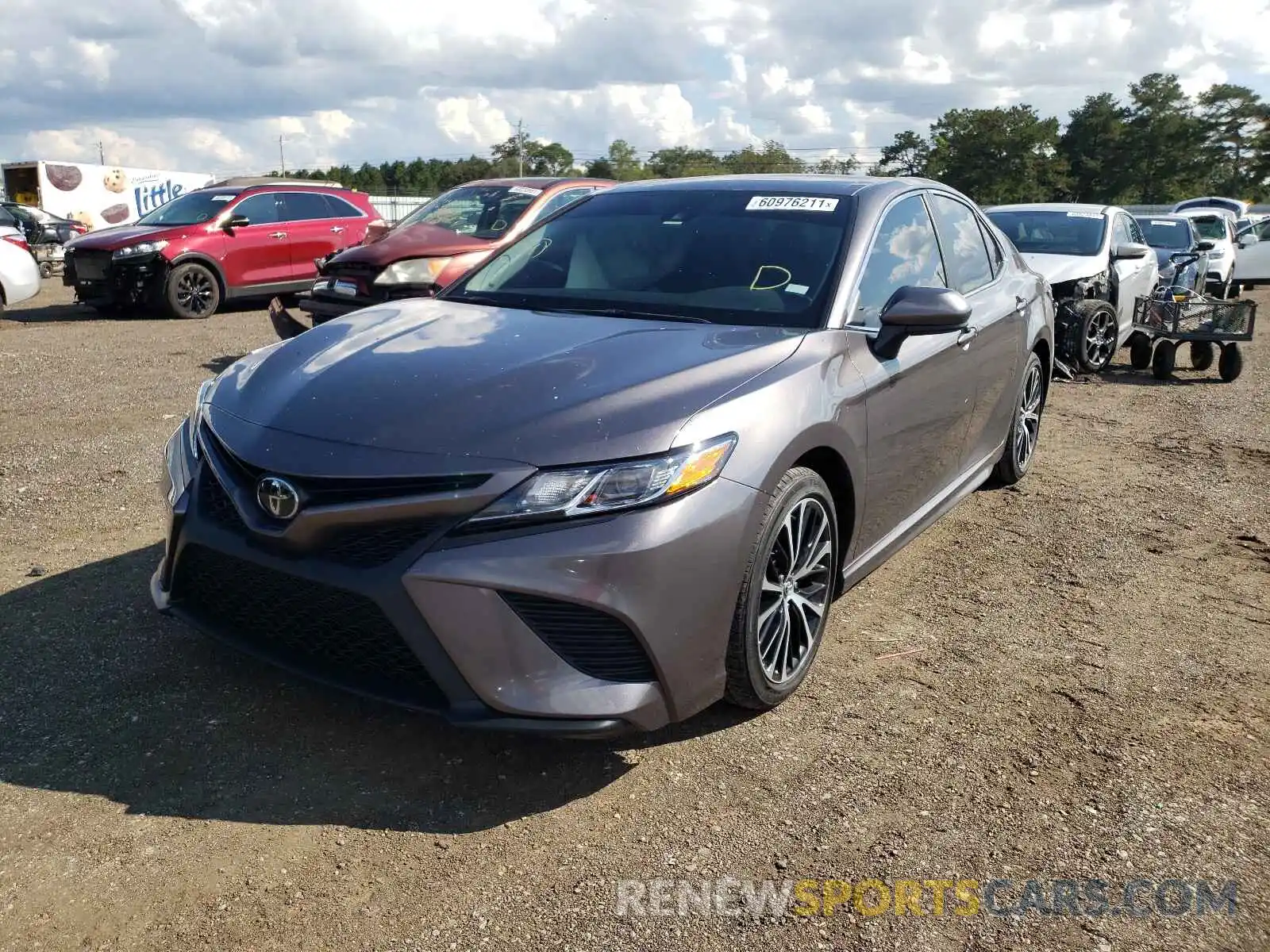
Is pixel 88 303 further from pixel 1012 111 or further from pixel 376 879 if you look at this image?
pixel 1012 111

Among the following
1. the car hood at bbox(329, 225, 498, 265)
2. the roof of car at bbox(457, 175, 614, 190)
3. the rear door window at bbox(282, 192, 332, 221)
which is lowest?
the car hood at bbox(329, 225, 498, 265)

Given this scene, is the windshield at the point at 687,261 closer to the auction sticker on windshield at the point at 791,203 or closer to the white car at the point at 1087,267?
the auction sticker on windshield at the point at 791,203

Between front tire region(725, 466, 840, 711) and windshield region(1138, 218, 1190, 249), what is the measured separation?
13.7 metres

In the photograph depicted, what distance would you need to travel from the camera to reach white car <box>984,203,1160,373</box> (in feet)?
32.2

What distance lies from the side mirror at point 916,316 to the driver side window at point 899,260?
100 mm

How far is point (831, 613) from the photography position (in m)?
4.29

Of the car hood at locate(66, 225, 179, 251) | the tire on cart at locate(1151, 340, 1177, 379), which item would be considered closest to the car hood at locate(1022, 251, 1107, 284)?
the tire on cart at locate(1151, 340, 1177, 379)

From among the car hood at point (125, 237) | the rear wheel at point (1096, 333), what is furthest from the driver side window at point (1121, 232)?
the car hood at point (125, 237)

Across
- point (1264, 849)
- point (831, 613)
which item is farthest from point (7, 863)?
point (1264, 849)

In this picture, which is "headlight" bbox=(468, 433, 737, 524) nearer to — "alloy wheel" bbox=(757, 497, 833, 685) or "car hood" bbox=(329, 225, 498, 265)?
"alloy wheel" bbox=(757, 497, 833, 685)

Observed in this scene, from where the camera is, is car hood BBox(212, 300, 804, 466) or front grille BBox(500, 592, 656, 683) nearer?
front grille BBox(500, 592, 656, 683)

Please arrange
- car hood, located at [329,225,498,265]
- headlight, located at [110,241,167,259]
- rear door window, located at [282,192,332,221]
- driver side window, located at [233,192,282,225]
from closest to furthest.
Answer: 1. car hood, located at [329,225,498,265]
2. headlight, located at [110,241,167,259]
3. driver side window, located at [233,192,282,225]
4. rear door window, located at [282,192,332,221]

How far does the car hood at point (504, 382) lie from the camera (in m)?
2.76

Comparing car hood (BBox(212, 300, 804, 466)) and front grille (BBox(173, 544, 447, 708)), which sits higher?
car hood (BBox(212, 300, 804, 466))
